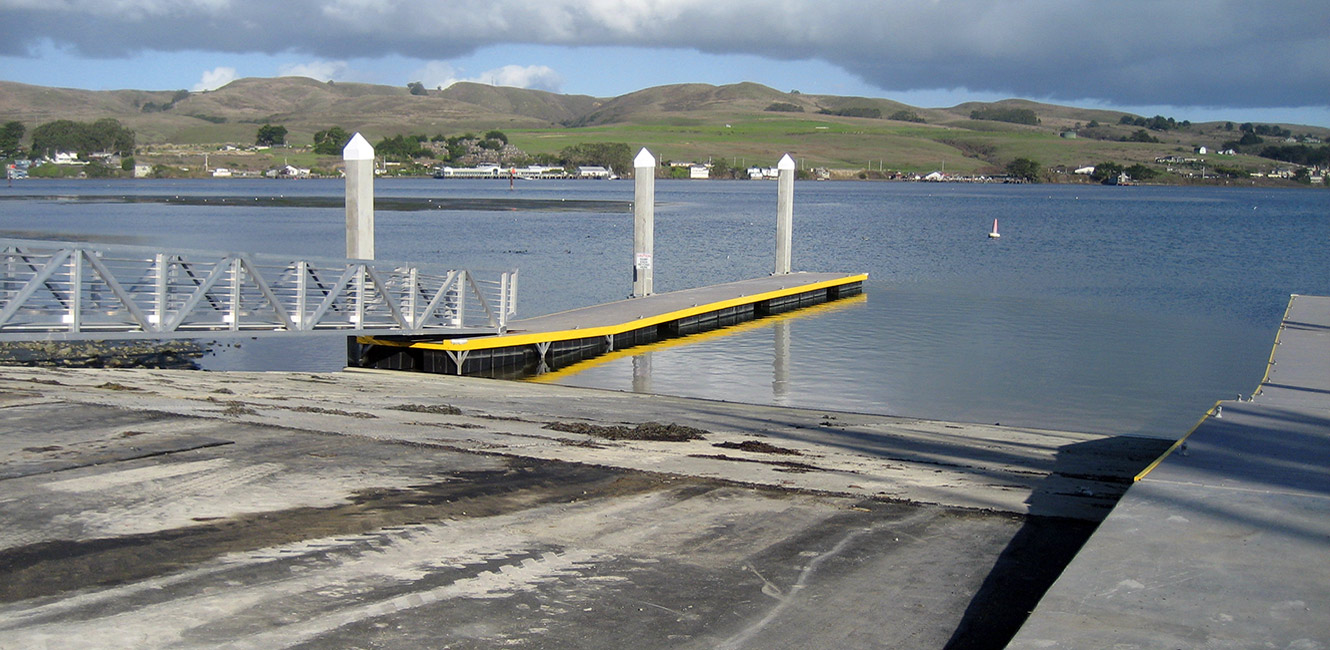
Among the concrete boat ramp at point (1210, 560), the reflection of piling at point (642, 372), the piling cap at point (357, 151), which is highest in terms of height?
the piling cap at point (357, 151)

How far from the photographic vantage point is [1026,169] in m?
189

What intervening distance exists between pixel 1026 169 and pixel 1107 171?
12.6 m

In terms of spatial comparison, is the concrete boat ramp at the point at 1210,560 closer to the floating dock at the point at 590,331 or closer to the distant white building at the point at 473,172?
the floating dock at the point at 590,331

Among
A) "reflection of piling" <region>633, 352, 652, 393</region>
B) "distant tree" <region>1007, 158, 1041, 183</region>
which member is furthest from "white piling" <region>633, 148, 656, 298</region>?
"distant tree" <region>1007, 158, 1041, 183</region>

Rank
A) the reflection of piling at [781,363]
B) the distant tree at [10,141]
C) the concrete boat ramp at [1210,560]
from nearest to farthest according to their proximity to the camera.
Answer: the concrete boat ramp at [1210,560] → the reflection of piling at [781,363] → the distant tree at [10,141]

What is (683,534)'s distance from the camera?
6125 mm

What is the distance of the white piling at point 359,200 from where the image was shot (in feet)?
Answer: 52.4

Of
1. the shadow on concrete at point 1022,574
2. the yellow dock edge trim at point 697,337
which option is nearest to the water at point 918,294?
the yellow dock edge trim at point 697,337

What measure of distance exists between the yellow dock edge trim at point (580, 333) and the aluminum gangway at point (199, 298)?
0.96 feet

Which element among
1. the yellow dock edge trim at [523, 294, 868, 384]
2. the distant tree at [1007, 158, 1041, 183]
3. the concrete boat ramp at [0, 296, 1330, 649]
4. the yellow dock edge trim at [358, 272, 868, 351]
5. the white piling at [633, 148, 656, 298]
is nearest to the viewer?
the concrete boat ramp at [0, 296, 1330, 649]

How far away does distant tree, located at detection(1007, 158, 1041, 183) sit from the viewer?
621 ft

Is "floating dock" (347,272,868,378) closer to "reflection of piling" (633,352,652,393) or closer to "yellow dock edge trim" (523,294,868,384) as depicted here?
"yellow dock edge trim" (523,294,868,384)

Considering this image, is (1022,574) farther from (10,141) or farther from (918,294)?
(10,141)

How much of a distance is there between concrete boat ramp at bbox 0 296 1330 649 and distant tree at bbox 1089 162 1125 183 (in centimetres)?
19049
